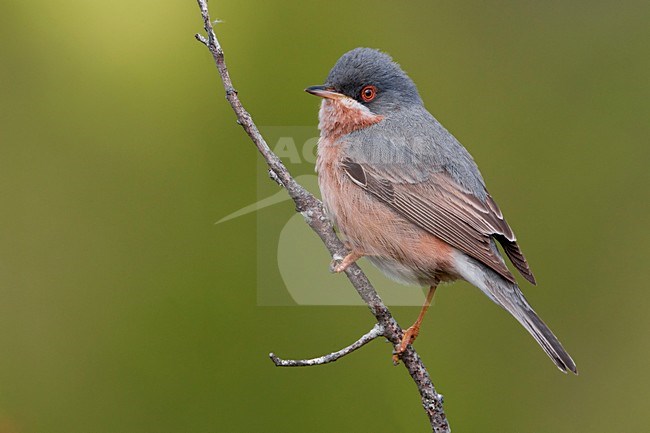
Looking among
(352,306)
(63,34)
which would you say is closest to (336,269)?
(352,306)

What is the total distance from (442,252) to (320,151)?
3.06ft

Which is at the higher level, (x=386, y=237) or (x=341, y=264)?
(x=386, y=237)

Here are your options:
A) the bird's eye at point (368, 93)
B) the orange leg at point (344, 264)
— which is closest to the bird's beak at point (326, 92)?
the bird's eye at point (368, 93)

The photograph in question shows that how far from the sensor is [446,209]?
178 inches

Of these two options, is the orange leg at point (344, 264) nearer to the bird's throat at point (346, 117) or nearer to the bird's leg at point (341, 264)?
the bird's leg at point (341, 264)

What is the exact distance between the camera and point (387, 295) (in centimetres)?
550

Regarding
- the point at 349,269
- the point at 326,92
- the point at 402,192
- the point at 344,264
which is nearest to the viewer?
the point at 349,269

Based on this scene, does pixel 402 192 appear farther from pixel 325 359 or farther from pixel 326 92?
pixel 325 359

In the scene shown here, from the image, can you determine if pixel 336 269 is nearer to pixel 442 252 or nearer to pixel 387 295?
pixel 442 252

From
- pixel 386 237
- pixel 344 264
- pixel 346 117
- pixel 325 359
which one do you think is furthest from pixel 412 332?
pixel 346 117

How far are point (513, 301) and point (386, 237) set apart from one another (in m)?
0.70

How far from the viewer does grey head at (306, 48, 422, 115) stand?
15.7 ft

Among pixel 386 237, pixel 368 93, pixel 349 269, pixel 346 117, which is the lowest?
pixel 349 269

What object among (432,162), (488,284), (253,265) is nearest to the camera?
(488,284)
